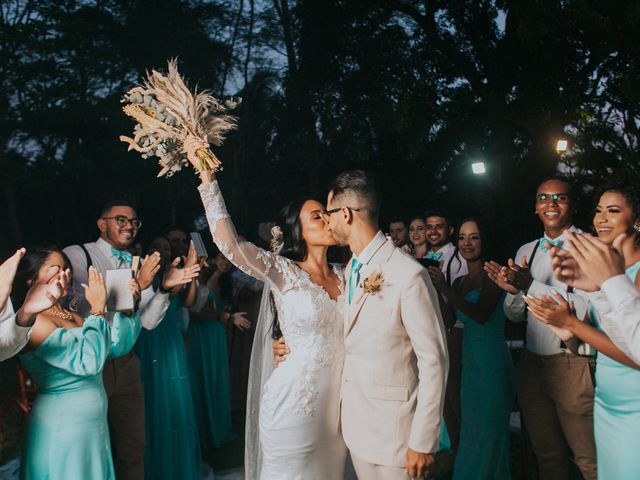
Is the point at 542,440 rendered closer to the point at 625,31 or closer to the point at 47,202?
the point at 625,31

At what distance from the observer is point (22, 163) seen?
12750mm

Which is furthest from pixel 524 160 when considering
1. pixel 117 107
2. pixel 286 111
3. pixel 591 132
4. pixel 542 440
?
pixel 542 440

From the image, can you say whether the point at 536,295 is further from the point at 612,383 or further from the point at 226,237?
the point at 226,237

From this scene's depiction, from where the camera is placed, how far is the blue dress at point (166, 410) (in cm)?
455

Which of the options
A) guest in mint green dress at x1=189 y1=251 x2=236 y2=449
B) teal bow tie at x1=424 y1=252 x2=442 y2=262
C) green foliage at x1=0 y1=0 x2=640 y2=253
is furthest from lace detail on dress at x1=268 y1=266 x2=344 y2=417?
green foliage at x1=0 y1=0 x2=640 y2=253

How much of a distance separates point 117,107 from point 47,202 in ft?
9.76

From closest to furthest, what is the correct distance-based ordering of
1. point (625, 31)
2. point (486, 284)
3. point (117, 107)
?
point (486, 284)
point (625, 31)
point (117, 107)

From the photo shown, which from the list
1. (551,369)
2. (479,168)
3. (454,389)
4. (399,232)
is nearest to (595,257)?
(551,369)

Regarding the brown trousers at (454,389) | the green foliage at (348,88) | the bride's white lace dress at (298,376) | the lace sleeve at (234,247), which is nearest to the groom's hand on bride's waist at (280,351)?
the bride's white lace dress at (298,376)

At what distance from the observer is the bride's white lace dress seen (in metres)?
3.01

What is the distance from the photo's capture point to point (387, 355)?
2.69 m

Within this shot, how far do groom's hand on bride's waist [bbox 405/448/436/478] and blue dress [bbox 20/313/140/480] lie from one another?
1643 millimetres

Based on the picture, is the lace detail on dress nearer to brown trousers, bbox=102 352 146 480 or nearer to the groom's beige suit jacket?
the groom's beige suit jacket

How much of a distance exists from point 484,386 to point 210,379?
304 centimetres
